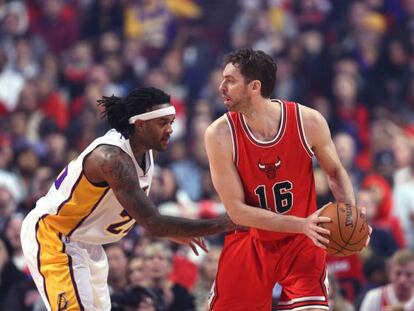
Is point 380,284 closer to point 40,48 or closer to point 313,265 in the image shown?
point 313,265

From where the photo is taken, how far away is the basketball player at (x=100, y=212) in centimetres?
688

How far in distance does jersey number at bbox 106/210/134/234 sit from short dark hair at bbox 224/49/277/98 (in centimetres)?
122

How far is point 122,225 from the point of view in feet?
23.9

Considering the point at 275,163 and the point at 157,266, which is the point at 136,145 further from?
the point at 157,266

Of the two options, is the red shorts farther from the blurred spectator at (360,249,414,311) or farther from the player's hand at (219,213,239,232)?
the blurred spectator at (360,249,414,311)

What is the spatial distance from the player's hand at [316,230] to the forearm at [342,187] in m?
0.43

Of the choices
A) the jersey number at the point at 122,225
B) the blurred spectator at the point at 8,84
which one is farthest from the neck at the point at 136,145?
the blurred spectator at the point at 8,84

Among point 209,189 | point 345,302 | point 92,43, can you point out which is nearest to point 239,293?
point 345,302

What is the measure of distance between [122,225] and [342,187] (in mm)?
1459

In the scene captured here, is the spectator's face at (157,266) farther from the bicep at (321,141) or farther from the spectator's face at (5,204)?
the bicep at (321,141)

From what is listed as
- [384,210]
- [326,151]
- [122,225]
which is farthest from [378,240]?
[122,225]

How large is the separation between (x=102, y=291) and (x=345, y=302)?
121 inches

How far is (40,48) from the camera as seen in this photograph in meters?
15.9

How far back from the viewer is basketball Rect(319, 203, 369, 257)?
21.6ft
